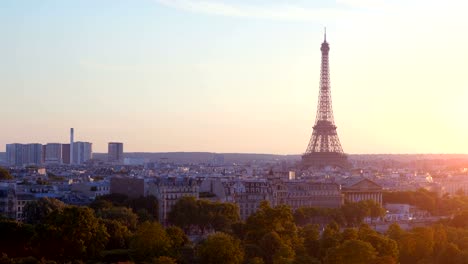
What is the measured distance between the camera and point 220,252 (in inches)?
1399

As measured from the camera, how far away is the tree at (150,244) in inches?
1452

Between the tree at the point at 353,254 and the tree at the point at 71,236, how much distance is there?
9.02 meters

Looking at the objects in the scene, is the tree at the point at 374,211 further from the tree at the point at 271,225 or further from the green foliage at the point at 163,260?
the green foliage at the point at 163,260

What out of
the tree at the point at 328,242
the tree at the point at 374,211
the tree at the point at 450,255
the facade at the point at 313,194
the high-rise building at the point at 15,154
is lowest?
the tree at the point at 450,255

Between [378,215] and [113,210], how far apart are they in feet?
68.7

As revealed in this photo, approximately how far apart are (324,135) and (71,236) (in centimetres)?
7254

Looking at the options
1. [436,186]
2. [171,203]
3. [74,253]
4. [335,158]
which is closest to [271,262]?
[74,253]

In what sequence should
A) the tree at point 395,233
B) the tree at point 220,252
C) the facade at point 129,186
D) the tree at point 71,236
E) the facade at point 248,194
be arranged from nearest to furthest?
1. the tree at point 220,252
2. the tree at point 71,236
3. the tree at point 395,233
4. the facade at point 248,194
5. the facade at point 129,186

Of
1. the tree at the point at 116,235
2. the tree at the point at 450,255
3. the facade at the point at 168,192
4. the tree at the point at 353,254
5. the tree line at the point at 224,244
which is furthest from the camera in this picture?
the facade at the point at 168,192

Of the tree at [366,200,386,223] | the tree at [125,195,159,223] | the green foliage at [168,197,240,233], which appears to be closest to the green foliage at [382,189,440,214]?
the tree at [366,200,386,223]

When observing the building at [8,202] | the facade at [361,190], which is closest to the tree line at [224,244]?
the building at [8,202]

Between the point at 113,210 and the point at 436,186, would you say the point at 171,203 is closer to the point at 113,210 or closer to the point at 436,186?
the point at 113,210

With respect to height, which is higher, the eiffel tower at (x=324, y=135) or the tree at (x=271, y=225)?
the eiffel tower at (x=324, y=135)

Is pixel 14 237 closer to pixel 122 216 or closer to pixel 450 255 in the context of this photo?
pixel 122 216
